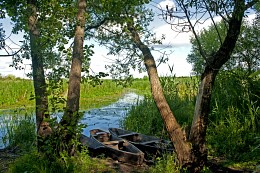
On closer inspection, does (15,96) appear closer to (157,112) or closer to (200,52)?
(157,112)

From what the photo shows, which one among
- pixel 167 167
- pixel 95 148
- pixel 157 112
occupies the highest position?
pixel 157 112

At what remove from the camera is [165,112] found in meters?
5.73

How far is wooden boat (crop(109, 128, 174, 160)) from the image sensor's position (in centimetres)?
628

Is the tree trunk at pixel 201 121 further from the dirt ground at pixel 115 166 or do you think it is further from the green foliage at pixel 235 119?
the green foliage at pixel 235 119

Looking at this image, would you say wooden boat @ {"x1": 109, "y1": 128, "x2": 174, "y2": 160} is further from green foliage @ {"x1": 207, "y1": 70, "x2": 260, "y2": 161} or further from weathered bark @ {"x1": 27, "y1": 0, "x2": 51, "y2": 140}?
weathered bark @ {"x1": 27, "y1": 0, "x2": 51, "y2": 140}

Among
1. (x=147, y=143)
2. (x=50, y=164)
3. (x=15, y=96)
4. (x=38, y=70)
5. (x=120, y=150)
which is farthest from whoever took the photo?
(x=15, y=96)

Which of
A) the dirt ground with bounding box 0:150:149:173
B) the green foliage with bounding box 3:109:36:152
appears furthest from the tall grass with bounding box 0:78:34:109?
the dirt ground with bounding box 0:150:149:173

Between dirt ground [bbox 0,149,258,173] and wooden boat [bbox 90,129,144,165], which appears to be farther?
wooden boat [bbox 90,129,144,165]

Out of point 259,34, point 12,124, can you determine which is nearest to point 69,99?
point 12,124

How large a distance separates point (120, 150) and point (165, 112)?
4.20 ft

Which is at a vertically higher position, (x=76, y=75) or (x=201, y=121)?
(x=76, y=75)

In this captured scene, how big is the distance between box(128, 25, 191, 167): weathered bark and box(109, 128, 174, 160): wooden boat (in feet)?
1.11

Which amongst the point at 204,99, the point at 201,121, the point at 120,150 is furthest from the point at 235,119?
the point at 120,150

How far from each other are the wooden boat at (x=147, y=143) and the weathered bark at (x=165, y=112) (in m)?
0.34
